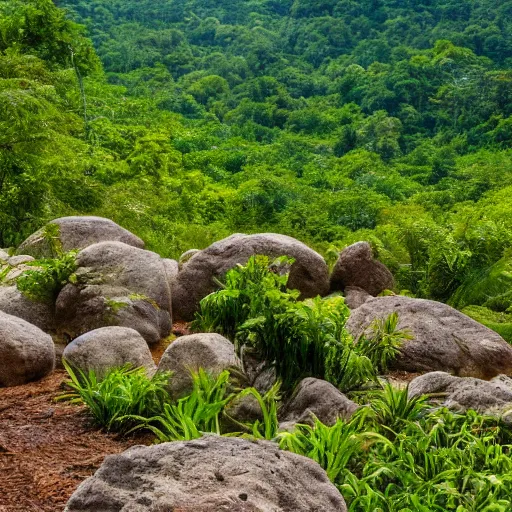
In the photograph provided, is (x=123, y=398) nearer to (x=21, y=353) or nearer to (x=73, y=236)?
(x=21, y=353)

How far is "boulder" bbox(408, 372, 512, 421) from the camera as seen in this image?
14.4 feet

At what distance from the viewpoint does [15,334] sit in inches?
227

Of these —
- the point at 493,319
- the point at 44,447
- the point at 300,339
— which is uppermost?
the point at 300,339

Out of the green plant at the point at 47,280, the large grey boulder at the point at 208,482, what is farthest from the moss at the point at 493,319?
the large grey boulder at the point at 208,482

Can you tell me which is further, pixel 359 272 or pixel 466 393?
pixel 359 272

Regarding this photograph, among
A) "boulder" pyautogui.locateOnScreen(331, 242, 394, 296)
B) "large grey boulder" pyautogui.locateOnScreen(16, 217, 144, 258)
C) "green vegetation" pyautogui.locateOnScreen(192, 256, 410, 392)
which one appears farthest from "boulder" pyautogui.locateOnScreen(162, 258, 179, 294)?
"green vegetation" pyautogui.locateOnScreen(192, 256, 410, 392)

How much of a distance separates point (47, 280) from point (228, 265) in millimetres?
2110

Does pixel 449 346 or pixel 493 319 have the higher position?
pixel 449 346

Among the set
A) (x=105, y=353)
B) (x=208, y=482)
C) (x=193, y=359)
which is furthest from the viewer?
(x=105, y=353)

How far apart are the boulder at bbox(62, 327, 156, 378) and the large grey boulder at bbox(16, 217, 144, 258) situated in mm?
3598

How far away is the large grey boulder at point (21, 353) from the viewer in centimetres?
569

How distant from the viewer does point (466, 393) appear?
4.52 m

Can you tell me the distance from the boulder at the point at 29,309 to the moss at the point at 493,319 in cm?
482

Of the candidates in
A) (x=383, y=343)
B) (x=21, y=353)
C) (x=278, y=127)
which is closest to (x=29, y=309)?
(x=21, y=353)
